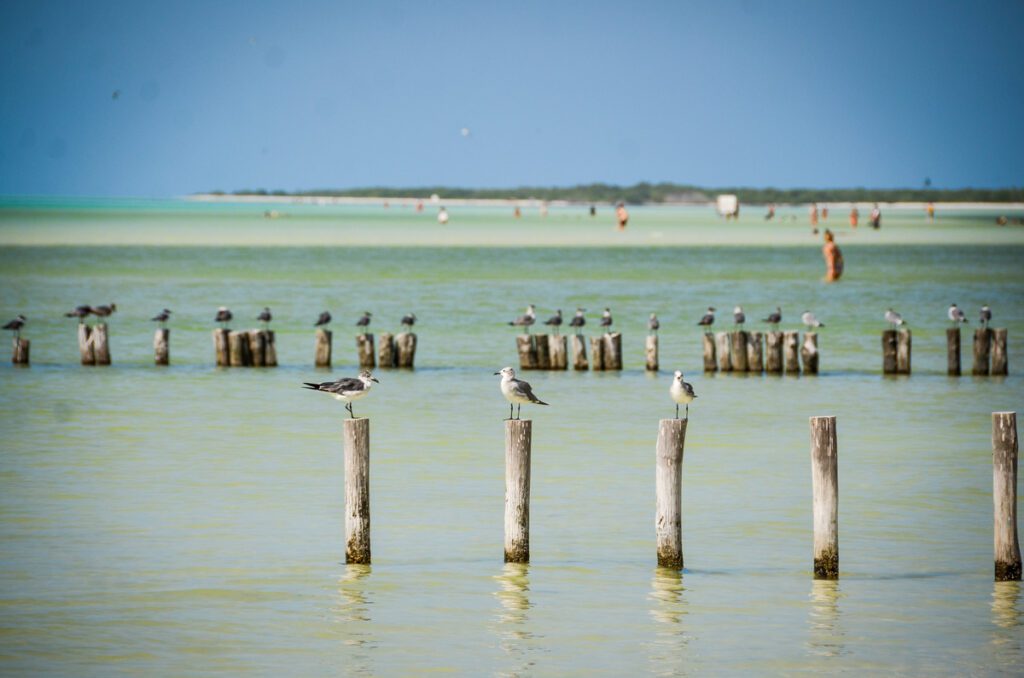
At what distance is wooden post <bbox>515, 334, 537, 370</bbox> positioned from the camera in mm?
30594

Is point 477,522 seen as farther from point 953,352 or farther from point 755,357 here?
point 953,352

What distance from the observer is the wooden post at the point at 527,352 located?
30.6 m

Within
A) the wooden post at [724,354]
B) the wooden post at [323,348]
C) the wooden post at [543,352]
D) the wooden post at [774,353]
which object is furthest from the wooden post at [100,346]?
the wooden post at [774,353]

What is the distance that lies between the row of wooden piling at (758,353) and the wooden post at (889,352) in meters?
1.36

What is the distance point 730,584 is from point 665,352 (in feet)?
70.8

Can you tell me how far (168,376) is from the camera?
1219 inches

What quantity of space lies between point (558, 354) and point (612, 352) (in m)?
1.00

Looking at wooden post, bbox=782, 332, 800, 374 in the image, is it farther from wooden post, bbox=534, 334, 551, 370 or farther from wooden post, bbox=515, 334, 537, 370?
wooden post, bbox=515, 334, 537, 370

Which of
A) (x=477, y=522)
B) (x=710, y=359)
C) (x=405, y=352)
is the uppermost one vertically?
(x=405, y=352)

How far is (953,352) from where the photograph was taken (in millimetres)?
30156

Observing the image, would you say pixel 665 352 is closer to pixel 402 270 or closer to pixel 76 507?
pixel 76 507

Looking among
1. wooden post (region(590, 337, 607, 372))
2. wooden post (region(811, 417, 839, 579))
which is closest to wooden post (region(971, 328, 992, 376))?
wooden post (region(590, 337, 607, 372))

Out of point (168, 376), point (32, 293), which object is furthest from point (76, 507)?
point (32, 293)

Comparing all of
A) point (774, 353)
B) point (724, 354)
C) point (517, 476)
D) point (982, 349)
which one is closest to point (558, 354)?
point (724, 354)
